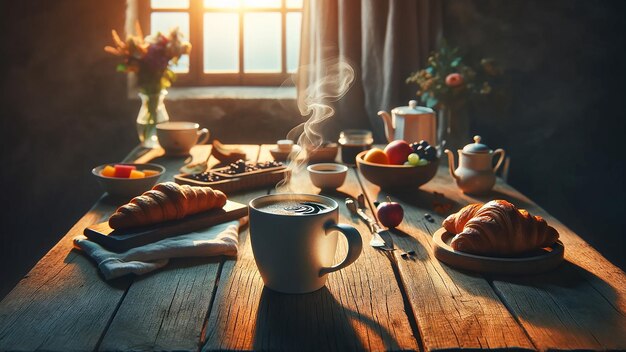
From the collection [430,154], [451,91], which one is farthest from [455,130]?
[430,154]

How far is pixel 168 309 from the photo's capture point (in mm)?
960

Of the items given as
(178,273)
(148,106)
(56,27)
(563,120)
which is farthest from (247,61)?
(178,273)

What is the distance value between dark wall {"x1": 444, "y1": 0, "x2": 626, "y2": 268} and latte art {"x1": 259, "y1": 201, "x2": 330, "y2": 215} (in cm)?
194

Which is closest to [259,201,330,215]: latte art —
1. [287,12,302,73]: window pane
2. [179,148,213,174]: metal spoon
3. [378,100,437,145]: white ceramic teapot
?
[179,148,213,174]: metal spoon

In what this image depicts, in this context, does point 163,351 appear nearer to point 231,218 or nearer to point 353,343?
point 353,343

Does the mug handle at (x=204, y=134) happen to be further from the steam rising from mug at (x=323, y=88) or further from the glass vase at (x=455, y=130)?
the glass vase at (x=455, y=130)

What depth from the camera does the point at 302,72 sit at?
123 inches

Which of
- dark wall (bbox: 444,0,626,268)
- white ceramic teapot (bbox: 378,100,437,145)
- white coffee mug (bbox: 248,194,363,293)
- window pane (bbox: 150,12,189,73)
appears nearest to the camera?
white coffee mug (bbox: 248,194,363,293)

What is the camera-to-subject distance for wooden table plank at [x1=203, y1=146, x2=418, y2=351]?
86cm

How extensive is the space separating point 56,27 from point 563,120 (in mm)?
2284

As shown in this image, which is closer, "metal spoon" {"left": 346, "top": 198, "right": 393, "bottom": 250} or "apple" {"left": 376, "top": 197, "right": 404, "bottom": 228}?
"metal spoon" {"left": 346, "top": 198, "right": 393, "bottom": 250}

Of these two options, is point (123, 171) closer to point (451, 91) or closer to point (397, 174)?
point (397, 174)

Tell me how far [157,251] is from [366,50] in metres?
2.04

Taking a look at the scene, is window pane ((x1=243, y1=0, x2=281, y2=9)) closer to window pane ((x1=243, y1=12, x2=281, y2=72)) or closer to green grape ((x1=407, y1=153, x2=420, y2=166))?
window pane ((x1=243, y1=12, x2=281, y2=72))
